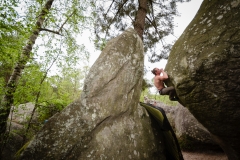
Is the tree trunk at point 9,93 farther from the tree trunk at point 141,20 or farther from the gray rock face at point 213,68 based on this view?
the gray rock face at point 213,68

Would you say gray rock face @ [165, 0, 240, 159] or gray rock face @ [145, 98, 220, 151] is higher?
gray rock face @ [165, 0, 240, 159]

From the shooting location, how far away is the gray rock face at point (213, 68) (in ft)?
9.45

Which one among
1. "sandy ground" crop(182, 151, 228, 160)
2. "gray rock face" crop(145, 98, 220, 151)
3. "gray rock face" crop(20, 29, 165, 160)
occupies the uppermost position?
"gray rock face" crop(20, 29, 165, 160)

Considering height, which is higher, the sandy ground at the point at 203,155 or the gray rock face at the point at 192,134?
the gray rock face at the point at 192,134

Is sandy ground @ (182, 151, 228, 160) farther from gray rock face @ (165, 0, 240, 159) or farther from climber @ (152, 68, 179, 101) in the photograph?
climber @ (152, 68, 179, 101)

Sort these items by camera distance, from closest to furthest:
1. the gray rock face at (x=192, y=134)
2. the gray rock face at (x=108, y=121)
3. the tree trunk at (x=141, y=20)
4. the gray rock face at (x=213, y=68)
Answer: the gray rock face at (x=213, y=68) < the gray rock face at (x=108, y=121) < the tree trunk at (x=141, y=20) < the gray rock face at (x=192, y=134)

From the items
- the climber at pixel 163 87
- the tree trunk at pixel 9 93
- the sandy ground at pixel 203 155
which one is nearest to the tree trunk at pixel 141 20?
the climber at pixel 163 87

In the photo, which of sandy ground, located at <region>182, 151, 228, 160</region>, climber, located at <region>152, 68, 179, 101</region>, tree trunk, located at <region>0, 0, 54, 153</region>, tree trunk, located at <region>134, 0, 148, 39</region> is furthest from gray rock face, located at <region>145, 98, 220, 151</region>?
tree trunk, located at <region>0, 0, 54, 153</region>

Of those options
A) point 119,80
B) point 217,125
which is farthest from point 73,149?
point 217,125

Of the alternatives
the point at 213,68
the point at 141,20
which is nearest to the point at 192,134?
the point at 213,68

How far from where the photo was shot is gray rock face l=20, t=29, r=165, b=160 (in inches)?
117

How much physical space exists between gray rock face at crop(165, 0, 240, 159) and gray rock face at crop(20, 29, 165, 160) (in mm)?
1390

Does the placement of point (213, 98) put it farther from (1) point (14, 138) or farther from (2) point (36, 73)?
(1) point (14, 138)

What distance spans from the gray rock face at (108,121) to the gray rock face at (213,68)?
1.39 m
